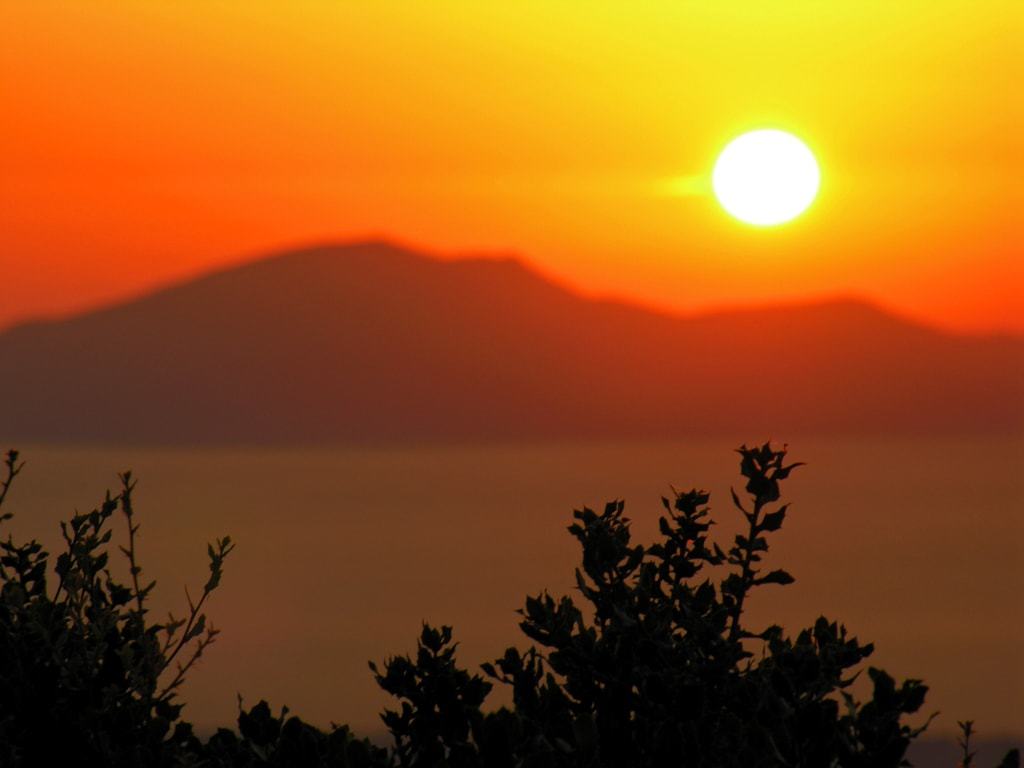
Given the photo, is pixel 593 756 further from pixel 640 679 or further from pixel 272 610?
pixel 272 610

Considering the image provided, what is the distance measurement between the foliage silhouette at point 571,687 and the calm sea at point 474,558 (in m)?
3.30

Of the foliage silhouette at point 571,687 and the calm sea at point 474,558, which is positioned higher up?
the calm sea at point 474,558

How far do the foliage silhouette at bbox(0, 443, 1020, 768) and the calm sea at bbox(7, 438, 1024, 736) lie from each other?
3297 millimetres

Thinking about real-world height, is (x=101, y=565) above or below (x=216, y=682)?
below

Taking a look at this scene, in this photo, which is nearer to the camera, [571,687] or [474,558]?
[571,687]

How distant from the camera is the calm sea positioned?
20.8 m

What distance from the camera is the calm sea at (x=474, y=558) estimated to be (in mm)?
20844

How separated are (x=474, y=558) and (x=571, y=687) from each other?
31430mm

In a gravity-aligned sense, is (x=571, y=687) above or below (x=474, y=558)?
below

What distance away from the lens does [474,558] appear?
35.2 meters

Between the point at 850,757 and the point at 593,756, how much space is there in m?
0.57

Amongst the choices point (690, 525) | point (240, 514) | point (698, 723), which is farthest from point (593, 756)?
point (240, 514)

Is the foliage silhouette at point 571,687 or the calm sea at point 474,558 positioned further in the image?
the calm sea at point 474,558

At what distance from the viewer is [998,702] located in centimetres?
1903
